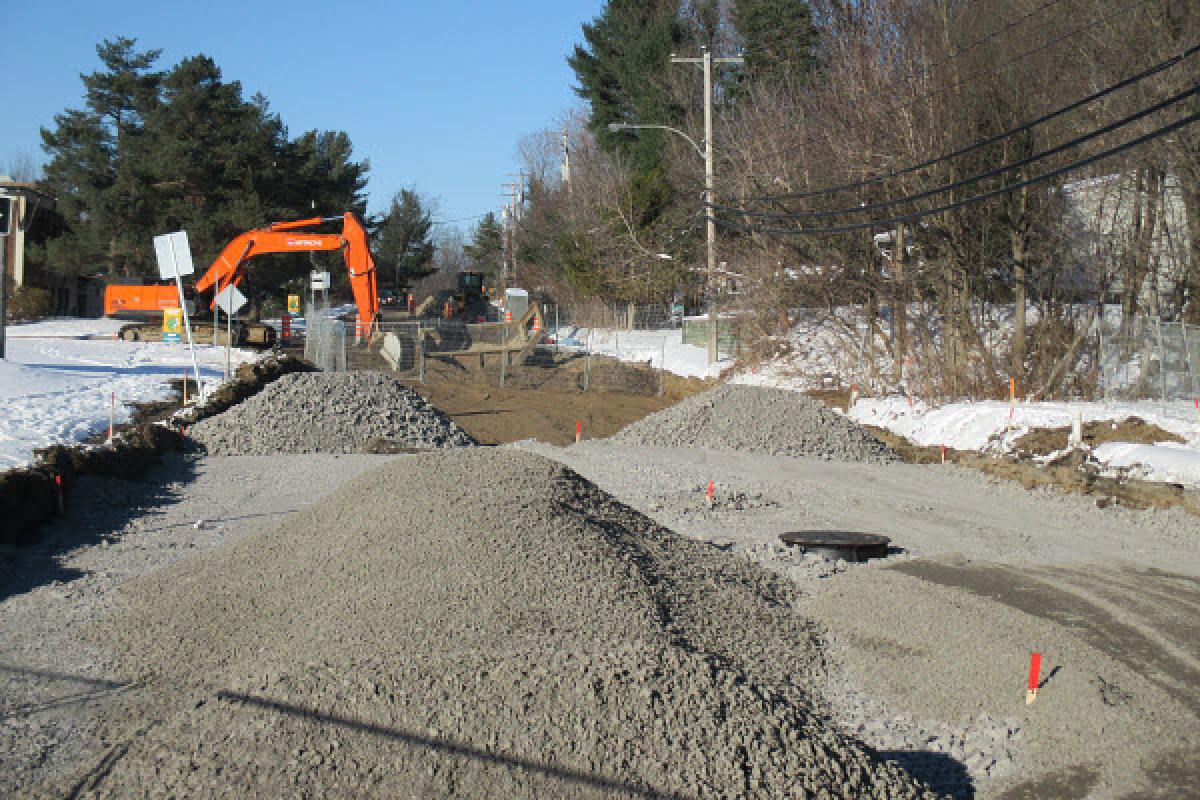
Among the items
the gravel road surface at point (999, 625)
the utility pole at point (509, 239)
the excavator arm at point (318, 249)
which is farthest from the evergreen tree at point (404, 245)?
the gravel road surface at point (999, 625)

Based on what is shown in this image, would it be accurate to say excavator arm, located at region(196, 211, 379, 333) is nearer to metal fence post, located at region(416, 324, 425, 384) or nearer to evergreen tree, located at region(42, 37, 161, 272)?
metal fence post, located at region(416, 324, 425, 384)

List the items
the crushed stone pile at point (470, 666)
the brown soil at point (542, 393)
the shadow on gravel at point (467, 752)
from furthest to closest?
1. the brown soil at point (542, 393)
2. the crushed stone pile at point (470, 666)
3. the shadow on gravel at point (467, 752)

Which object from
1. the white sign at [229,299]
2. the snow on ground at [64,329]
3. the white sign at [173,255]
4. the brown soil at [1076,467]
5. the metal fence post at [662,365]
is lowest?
the brown soil at [1076,467]

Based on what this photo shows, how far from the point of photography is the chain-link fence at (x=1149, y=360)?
1980 centimetres

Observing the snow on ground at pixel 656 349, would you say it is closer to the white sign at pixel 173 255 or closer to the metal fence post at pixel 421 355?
the metal fence post at pixel 421 355

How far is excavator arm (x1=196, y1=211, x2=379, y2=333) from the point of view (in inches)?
1299

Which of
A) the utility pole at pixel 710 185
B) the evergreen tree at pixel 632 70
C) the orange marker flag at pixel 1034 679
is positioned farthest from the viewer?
the evergreen tree at pixel 632 70

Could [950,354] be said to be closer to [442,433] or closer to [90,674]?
[442,433]

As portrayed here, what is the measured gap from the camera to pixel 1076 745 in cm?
660

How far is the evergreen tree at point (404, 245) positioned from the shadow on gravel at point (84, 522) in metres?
66.1

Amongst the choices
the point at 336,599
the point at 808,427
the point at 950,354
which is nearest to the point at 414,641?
the point at 336,599


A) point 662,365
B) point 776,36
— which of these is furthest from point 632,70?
point 662,365

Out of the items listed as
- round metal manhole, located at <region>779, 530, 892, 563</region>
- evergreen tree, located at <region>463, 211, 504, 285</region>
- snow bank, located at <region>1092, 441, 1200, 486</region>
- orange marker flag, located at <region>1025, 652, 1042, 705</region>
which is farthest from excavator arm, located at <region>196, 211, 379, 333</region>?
evergreen tree, located at <region>463, 211, 504, 285</region>

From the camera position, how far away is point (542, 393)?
33906 millimetres
